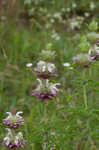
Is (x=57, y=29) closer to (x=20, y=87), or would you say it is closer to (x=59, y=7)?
(x=59, y=7)

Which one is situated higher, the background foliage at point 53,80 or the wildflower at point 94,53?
the wildflower at point 94,53

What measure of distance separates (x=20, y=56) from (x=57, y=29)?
144cm

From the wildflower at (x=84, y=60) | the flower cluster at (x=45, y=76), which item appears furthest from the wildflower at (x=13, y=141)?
the wildflower at (x=84, y=60)

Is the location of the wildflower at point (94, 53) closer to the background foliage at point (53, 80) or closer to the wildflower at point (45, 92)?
the background foliage at point (53, 80)

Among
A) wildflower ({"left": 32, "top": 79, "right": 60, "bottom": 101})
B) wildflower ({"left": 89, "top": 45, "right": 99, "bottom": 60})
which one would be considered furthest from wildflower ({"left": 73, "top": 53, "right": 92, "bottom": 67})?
wildflower ({"left": 32, "top": 79, "right": 60, "bottom": 101})

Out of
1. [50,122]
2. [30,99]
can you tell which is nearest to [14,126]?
[50,122]

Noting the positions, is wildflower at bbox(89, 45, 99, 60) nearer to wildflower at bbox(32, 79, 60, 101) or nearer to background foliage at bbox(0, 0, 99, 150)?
background foliage at bbox(0, 0, 99, 150)

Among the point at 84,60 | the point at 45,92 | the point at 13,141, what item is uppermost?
the point at 84,60

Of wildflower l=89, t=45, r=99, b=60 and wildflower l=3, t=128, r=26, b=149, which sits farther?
wildflower l=89, t=45, r=99, b=60

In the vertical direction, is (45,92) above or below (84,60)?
below

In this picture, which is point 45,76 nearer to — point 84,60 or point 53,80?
point 53,80

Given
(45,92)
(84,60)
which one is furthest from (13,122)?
(84,60)

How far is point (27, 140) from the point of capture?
52.4 inches

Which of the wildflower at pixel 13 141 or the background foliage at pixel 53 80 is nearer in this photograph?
the wildflower at pixel 13 141
